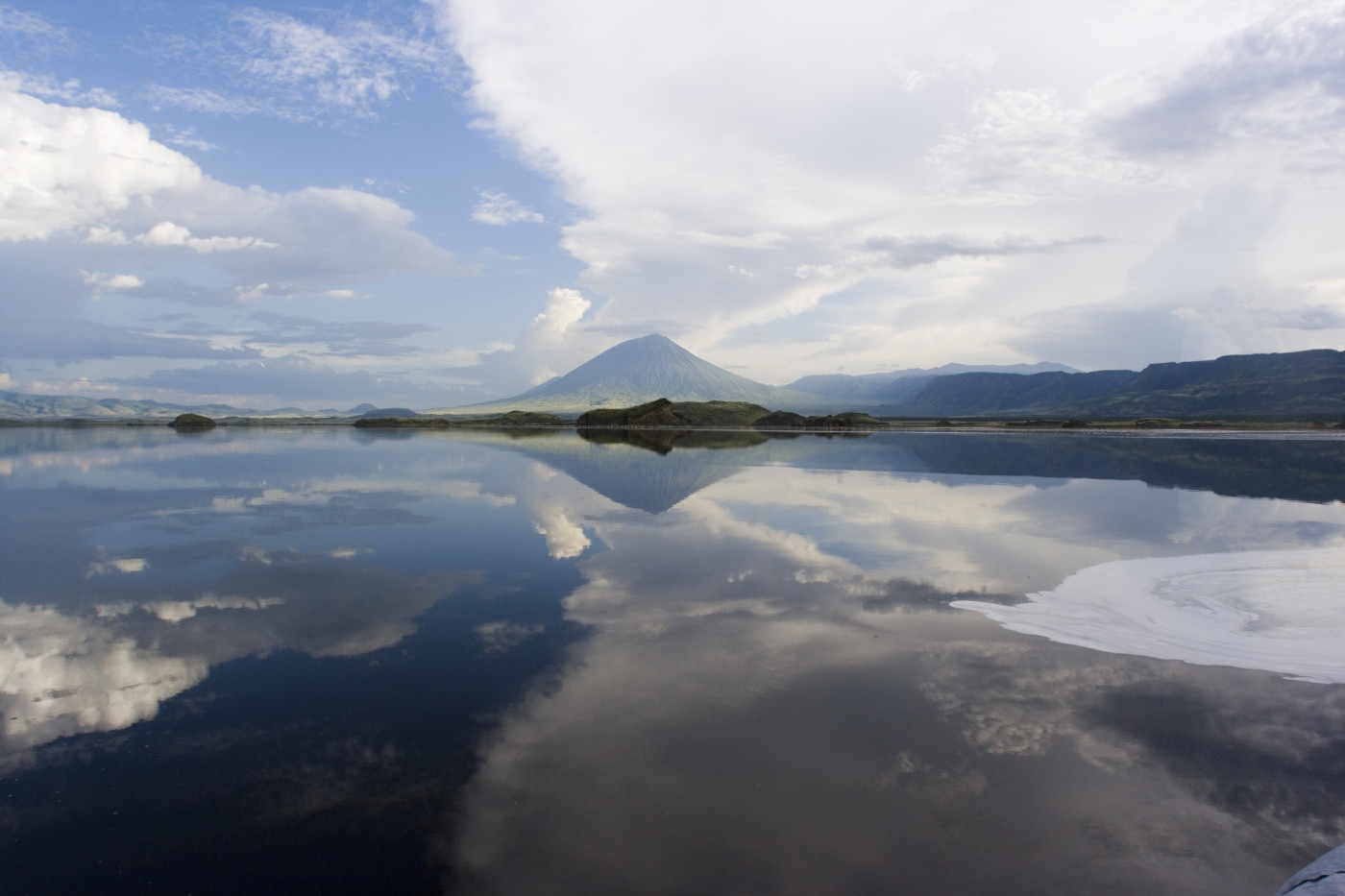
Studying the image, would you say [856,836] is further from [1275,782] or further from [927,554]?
[927,554]

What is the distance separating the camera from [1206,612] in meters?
12.0

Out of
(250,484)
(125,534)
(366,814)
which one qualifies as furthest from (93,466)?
(366,814)

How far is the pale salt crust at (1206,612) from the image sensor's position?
32.7 ft

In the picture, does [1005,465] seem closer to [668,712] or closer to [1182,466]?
[1182,466]

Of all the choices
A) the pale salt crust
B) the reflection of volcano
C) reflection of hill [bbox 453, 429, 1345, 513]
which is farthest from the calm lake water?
reflection of hill [bbox 453, 429, 1345, 513]

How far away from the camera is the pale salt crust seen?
393 inches

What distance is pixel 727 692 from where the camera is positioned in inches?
327

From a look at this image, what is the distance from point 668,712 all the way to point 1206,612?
35.2 feet

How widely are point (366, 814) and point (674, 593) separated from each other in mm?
7421

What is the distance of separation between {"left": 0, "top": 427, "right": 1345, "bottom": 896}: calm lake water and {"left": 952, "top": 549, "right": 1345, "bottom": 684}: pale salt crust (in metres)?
0.10

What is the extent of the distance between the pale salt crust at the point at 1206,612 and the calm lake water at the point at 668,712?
0.32 feet

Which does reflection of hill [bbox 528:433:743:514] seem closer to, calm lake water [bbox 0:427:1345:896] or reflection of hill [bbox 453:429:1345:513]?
reflection of hill [bbox 453:429:1345:513]

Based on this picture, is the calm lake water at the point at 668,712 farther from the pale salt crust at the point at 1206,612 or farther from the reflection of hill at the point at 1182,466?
the reflection of hill at the point at 1182,466

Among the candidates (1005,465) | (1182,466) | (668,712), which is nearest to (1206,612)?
(668,712)
